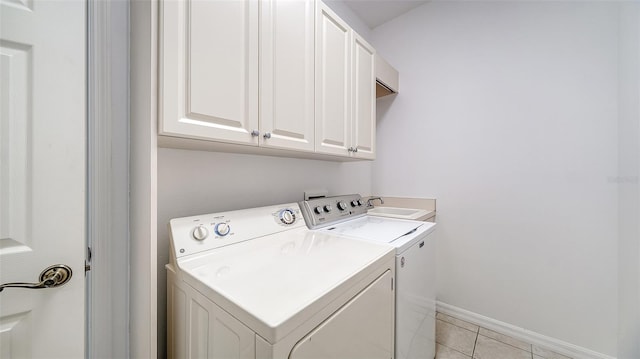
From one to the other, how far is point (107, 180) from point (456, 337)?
2459 mm

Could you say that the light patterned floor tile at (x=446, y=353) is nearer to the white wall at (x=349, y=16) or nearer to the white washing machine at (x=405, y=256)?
the white washing machine at (x=405, y=256)

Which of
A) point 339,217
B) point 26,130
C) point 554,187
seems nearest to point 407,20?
point 554,187

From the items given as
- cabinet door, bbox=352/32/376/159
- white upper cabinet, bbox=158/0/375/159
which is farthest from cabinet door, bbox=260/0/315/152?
cabinet door, bbox=352/32/376/159

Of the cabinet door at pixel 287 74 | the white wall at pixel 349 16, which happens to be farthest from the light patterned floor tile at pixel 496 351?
the white wall at pixel 349 16

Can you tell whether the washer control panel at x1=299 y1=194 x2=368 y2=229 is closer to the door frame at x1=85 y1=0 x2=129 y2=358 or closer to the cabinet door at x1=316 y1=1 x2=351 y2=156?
the cabinet door at x1=316 y1=1 x2=351 y2=156

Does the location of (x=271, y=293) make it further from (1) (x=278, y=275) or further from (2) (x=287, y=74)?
(2) (x=287, y=74)

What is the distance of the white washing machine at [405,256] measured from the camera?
1.02 meters

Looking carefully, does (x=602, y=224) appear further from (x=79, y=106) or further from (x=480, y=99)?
(x=79, y=106)

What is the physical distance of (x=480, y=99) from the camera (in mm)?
1887

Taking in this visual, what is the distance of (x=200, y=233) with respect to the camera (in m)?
0.89

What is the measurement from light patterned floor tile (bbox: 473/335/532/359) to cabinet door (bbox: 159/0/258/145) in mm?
2124

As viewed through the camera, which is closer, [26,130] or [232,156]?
[26,130]

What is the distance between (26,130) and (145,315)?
2.30 ft

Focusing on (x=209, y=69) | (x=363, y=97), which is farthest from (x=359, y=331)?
(x=363, y=97)
